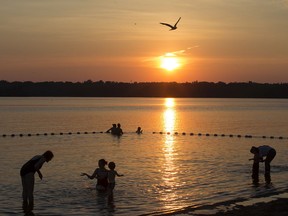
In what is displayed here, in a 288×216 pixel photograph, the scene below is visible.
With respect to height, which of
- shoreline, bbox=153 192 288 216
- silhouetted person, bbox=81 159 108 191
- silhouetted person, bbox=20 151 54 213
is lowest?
shoreline, bbox=153 192 288 216

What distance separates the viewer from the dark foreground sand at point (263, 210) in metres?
16.5

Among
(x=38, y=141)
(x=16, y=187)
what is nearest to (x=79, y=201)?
(x=16, y=187)

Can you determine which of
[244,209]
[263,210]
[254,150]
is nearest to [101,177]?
[244,209]

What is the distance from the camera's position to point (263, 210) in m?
17.0

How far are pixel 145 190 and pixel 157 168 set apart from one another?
23.8 feet

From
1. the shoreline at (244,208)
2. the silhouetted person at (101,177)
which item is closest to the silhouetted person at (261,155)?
the shoreline at (244,208)

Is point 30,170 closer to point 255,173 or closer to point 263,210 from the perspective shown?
point 263,210

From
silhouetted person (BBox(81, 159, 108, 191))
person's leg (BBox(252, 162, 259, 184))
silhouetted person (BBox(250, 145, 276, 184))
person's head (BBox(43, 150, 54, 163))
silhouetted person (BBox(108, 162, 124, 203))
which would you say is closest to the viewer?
person's head (BBox(43, 150, 54, 163))

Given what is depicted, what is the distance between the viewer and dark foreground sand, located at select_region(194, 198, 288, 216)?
16.5 m

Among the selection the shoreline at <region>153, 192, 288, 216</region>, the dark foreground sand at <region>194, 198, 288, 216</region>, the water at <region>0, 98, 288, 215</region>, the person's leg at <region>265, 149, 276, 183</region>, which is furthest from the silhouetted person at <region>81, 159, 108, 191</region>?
the person's leg at <region>265, 149, 276, 183</region>

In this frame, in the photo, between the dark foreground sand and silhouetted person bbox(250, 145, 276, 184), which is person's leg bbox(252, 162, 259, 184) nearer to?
silhouetted person bbox(250, 145, 276, 184)

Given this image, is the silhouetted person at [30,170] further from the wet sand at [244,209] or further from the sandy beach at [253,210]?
the sandy beach at [253,210]

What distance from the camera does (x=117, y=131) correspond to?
54969 millimetres

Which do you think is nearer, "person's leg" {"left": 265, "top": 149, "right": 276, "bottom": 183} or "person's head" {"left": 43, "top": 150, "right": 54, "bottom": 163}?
"person's head" {"left": 43, "top": 150, "right": 54, "bottom": 163}
